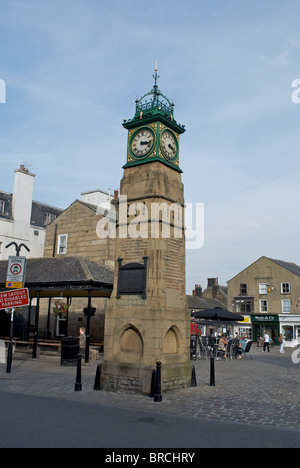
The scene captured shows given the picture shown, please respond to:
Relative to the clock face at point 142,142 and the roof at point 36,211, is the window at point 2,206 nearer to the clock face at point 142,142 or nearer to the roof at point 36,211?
the roof at point 36,211

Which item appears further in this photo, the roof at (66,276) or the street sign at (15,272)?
the roof at (66,276)

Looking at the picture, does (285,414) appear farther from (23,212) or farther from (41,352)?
(23,212)

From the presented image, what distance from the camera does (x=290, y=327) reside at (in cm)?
4309

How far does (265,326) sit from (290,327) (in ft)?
9.94

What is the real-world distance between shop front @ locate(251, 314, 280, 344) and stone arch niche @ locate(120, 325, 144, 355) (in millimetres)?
36434

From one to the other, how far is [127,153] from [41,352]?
12490mm

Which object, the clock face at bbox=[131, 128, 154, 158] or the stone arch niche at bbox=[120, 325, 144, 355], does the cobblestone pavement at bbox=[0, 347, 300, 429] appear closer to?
the stone arch niche at bbox=[120, 325, 144, 355]

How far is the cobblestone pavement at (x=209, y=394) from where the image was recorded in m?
8.12

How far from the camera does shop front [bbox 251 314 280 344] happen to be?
44.0 m

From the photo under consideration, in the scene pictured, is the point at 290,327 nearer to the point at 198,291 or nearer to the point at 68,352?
the point at 198,291

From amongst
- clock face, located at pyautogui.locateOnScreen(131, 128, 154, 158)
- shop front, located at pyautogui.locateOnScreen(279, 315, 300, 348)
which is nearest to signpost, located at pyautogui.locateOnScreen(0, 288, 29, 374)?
clock face, located at pyautogui.locateOnScreen(131, 128, 154, 158)

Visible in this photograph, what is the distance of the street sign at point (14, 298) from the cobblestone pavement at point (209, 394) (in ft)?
7.69

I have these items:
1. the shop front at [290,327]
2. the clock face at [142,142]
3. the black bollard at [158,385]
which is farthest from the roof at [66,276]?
the shop front at [290,327]
